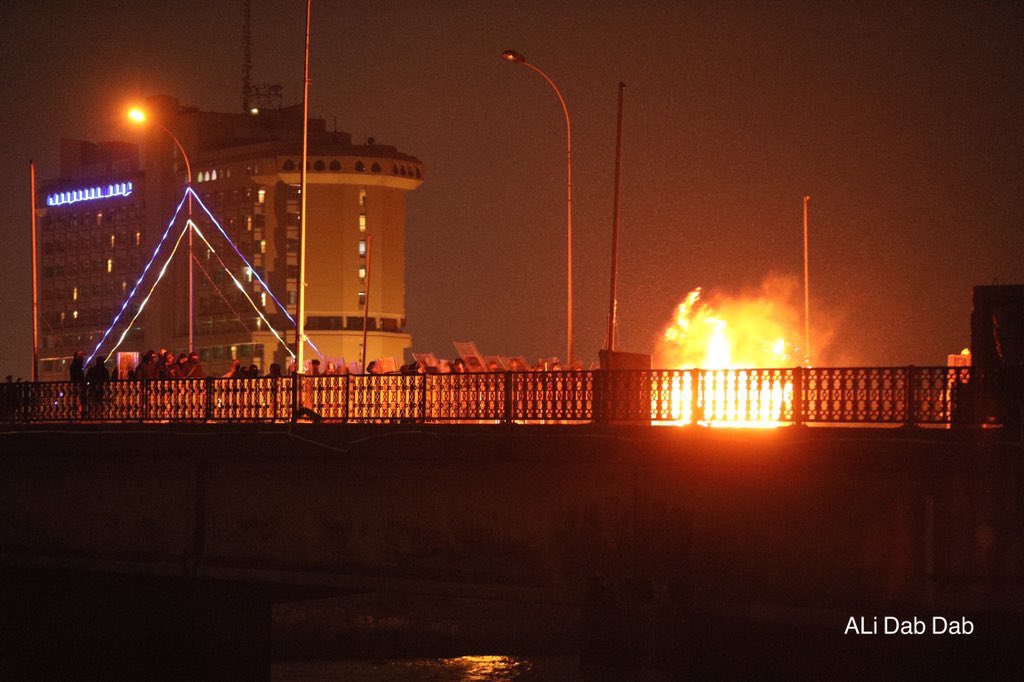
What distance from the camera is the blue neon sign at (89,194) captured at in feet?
375

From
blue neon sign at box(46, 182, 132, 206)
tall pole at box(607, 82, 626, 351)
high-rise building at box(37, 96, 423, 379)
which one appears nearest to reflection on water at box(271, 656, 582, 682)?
tall pole at box(607, 82, 626, 351)

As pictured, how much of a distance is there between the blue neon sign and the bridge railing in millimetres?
93236

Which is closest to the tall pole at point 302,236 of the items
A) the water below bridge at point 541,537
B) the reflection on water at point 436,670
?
the water below bridge at point 541,537

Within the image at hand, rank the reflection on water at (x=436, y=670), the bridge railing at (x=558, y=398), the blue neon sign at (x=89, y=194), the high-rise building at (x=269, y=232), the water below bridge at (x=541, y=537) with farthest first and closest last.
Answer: the blue neon sign at (x=89, y=194) → the high-rise building at (x=269, y=232) → the reflection on water at (x=436, y=670) → the bridge railing at (x=558, y=398) → the water below bridge at (x=541, y=537)

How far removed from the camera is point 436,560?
17969mm

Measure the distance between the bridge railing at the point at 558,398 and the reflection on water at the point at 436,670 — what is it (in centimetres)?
1632

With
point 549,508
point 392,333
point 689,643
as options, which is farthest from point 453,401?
point 392,333

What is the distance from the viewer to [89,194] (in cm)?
11831

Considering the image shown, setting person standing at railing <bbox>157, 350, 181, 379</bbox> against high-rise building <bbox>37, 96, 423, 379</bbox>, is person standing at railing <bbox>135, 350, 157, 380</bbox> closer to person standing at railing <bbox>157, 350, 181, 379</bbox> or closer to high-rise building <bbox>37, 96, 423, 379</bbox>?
person standing at railing <bbox>157, 350, 181, 379</bbox>

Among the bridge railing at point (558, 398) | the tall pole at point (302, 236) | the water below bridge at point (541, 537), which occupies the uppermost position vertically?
the tall pole at point (302, 236)

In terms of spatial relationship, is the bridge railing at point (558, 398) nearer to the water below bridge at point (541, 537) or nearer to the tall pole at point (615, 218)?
the water below bridge at point (541, 537)

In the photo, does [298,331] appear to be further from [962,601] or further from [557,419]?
[962,601]

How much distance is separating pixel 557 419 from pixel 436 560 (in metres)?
2.43

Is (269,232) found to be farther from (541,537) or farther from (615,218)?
(541,537)
